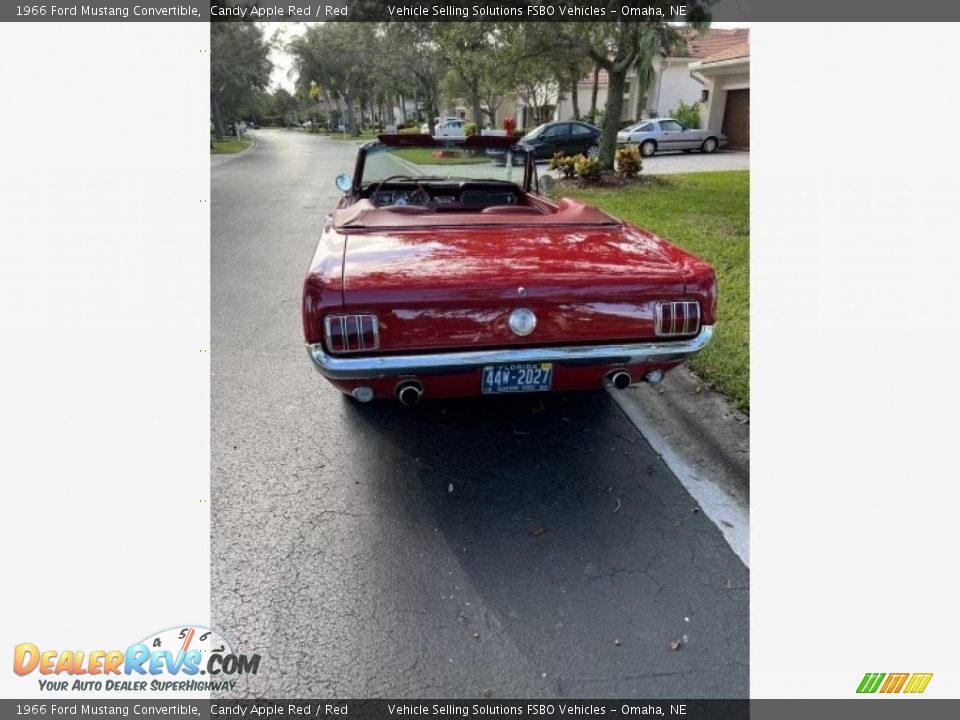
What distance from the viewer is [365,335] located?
226 centimetres

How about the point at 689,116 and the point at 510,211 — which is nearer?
the point at 510,211

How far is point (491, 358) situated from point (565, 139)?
58.9ft

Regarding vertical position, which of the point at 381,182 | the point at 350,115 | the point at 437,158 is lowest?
the point at 381,182

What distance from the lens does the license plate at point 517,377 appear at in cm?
244

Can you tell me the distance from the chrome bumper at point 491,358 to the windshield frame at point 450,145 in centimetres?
237

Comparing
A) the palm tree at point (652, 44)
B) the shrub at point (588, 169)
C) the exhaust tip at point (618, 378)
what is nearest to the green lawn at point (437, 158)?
the exhaust tip at point (618, 378)

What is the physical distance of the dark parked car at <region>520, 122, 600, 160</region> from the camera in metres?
18.5

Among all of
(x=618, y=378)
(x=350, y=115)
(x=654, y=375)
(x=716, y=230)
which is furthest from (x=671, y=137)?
(x=350, y=115)

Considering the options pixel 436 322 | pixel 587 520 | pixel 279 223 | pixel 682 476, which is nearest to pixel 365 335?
pixel 436 322

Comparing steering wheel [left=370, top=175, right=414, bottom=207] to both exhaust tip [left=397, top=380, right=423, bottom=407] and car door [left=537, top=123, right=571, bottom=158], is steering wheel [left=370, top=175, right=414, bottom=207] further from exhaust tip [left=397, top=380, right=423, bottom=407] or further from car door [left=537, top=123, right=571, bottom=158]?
car door [left=537, top=123, right=571, bottom=158]

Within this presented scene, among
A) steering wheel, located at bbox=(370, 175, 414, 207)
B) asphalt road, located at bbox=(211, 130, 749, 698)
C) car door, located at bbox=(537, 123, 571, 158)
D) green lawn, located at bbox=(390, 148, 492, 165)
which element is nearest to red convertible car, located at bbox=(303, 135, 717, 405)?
asphalt road, located at bbox=(211, 130, 749, 698)

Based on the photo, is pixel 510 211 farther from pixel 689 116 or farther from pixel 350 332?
pixel 689 116

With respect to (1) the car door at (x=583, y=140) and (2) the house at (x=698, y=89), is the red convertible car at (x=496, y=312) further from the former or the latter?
(1) the car door at (x=583, y=140)

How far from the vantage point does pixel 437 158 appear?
14.9 feet
